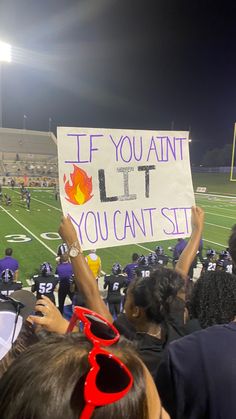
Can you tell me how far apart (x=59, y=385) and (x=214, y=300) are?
152 cm

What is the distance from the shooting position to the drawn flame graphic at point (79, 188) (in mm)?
2748

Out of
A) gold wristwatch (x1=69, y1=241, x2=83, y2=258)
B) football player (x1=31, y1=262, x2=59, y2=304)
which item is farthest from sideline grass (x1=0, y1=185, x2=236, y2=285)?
gold wristwatch (x1=69, y1=241, x2=83, y2=258)

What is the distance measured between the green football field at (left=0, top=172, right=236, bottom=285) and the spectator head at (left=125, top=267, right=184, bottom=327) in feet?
30.0

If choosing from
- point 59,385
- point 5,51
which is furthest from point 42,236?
point 5,51

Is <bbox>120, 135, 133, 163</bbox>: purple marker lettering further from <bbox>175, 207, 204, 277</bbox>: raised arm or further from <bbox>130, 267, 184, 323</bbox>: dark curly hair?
<bbox>130, 267, 184, 323</bbox>: dark curly hair

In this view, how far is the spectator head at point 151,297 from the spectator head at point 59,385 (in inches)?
50.8

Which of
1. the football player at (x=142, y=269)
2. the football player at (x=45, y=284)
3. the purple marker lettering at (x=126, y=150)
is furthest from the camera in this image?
the football player at (x=142, y=269)

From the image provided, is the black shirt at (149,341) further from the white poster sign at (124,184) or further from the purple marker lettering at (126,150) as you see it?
the purple marker lettering at (126,150)

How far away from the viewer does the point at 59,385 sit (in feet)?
2.37

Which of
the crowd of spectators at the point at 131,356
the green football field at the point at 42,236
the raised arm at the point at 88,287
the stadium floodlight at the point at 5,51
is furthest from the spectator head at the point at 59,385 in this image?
the stadium floodlight at the point at 5,51

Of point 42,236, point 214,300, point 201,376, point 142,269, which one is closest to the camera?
point 201,376

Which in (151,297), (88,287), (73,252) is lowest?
(151,297)

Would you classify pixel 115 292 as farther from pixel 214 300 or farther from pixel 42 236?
pixel 42 236

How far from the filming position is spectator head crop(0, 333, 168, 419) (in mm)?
702
